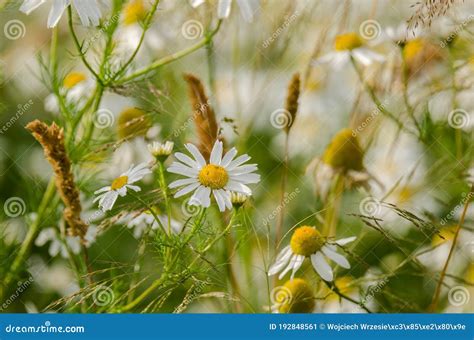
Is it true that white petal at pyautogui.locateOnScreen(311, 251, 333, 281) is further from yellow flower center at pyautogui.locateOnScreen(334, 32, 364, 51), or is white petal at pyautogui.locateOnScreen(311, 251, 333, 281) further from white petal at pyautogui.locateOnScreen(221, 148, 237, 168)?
yellow flower center at pyautogui.locateOnScreen(334, 32, 364, 51)

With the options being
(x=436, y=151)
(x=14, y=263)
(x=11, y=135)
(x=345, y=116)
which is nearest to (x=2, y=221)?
(x=14, y=263)

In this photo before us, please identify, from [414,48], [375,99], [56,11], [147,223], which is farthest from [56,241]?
[414,48]

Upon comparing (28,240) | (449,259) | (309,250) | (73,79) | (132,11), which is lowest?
(449,259)

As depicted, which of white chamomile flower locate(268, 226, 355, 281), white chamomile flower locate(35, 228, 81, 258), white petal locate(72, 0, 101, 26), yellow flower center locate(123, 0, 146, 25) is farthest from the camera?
yellow flower center locate(123, 0, 146, 25)

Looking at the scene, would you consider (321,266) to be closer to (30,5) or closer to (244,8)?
(244,8)

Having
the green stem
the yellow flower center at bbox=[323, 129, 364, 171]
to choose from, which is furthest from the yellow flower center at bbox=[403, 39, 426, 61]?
the yellow flower center at bbox=[323, 129, 364, 171]

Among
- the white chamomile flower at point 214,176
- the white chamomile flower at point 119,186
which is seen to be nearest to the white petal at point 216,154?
the white chamomile flower at point 214,176
